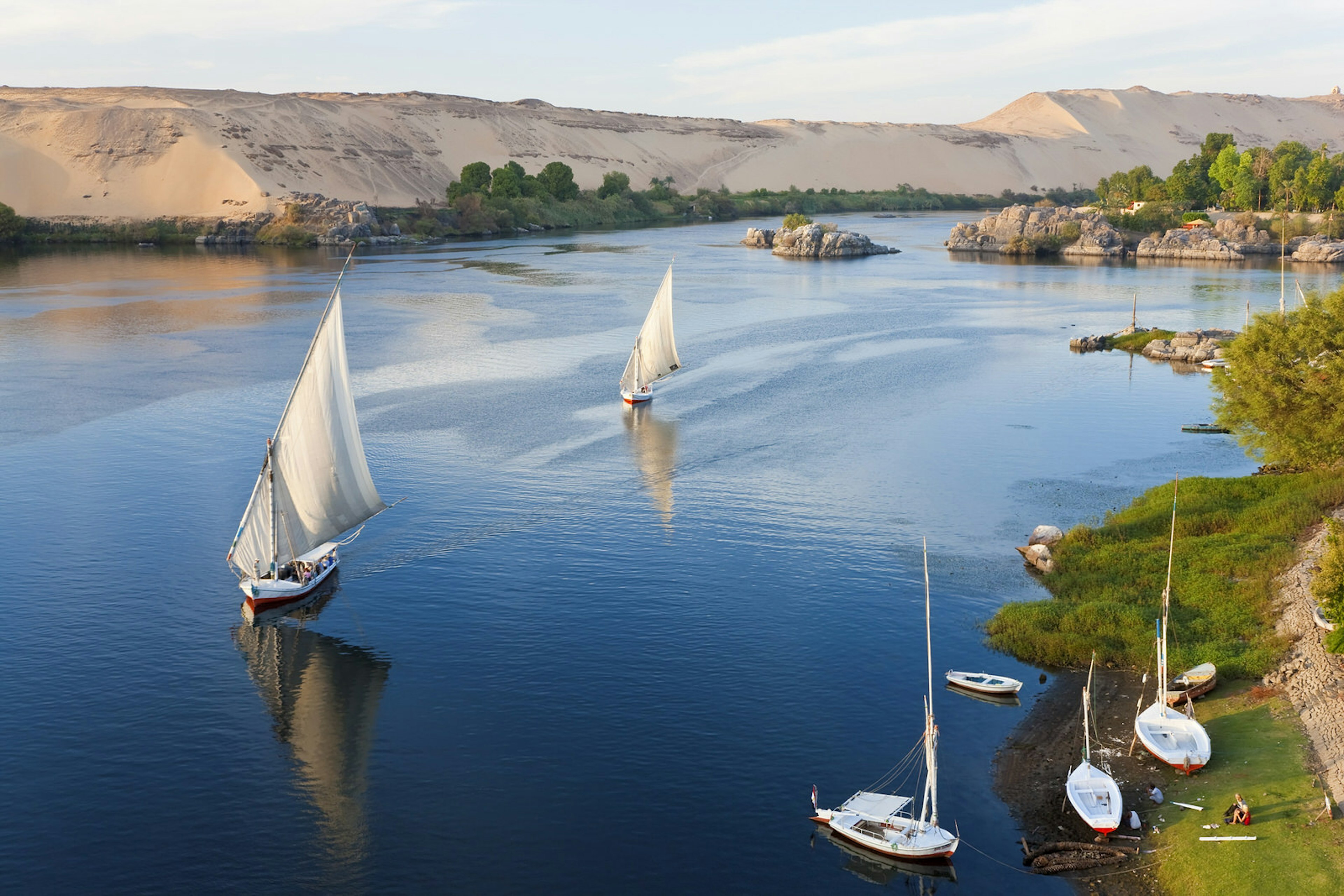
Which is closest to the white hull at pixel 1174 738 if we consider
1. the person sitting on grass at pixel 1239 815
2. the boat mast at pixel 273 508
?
the person sitting on grass at pixel 1239 815

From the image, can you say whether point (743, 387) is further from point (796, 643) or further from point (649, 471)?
point (796, 643)

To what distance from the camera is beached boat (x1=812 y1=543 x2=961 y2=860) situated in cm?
2442

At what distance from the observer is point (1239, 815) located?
24188 millimetres

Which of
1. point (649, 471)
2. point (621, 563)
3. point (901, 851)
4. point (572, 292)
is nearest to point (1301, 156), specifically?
point (572, 292)

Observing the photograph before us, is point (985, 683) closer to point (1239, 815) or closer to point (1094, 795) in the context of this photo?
point (1094, 795)

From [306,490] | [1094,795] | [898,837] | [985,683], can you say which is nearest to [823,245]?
[306,490]

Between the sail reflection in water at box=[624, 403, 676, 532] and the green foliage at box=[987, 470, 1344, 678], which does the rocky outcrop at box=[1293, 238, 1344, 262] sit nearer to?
the sail reflection in water at box=[624, 403, 676, 532]

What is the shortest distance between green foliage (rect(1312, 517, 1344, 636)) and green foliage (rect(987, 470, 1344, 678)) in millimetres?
1914

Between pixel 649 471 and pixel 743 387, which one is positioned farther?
pixel 743 387

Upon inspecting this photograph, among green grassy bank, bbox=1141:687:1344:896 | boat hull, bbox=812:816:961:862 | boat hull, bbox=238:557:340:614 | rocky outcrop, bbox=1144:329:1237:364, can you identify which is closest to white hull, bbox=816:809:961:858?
boat hull, bbox=812:816:961:862

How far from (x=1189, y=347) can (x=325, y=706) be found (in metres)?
70.5

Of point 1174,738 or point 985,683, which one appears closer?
point 1174,738

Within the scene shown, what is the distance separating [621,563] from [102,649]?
16.5 meters

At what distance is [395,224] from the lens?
171125 mm
